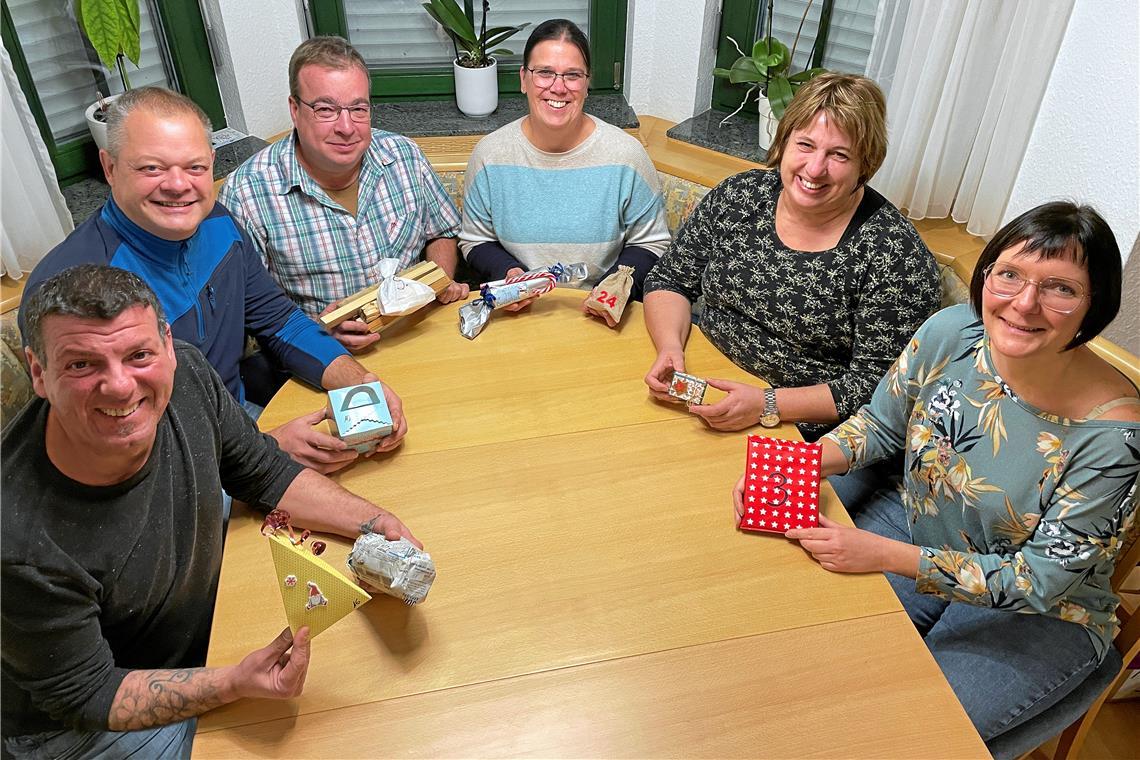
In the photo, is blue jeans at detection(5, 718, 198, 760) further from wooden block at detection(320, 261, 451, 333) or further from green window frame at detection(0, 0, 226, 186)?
green window frame at detection(0, 0, 226, 186)

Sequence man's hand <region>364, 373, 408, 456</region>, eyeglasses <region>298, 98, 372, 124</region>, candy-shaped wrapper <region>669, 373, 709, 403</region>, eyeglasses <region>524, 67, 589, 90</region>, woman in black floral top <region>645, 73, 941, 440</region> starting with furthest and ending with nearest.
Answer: eyeglasses <region>524, 67, 589, 90</region>
eyeglasses <region>298, 98, 372, 124</region>
woman in black floral top <region>645, 73, 941, 440</region>
candy-shaped wrapper <region>669, 373, 709, 403</region>
man's hand <region>364, 373, 408, 456</region>

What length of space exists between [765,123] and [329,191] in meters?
1.61

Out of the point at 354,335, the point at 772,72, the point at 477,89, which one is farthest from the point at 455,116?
the point at 354,335

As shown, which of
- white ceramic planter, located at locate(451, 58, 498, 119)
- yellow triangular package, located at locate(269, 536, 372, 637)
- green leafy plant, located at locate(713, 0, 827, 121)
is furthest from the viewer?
white ceramic planter, located at locate(451, 58, 498, 119)

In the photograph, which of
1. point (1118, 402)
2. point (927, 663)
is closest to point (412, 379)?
point (927, 663)

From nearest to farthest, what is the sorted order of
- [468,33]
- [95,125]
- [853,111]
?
1. [853,111]
2. [95,125]
3. [468,33]

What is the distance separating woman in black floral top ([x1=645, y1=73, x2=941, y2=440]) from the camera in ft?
6.19

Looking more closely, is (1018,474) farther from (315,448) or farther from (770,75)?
(770,75)

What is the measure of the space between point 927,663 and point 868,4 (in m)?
2.35

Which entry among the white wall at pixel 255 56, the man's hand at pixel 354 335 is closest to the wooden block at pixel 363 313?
the man's hand at pixel 354 335

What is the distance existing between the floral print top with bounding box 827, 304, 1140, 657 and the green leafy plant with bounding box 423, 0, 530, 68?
7.14 ft

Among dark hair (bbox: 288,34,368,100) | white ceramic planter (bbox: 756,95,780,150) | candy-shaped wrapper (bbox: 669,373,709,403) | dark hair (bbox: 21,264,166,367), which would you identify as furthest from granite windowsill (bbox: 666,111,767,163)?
dark hair (bbox: 21,264,166,367)

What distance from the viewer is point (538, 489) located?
5.28 feet

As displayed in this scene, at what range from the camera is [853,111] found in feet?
6.12
